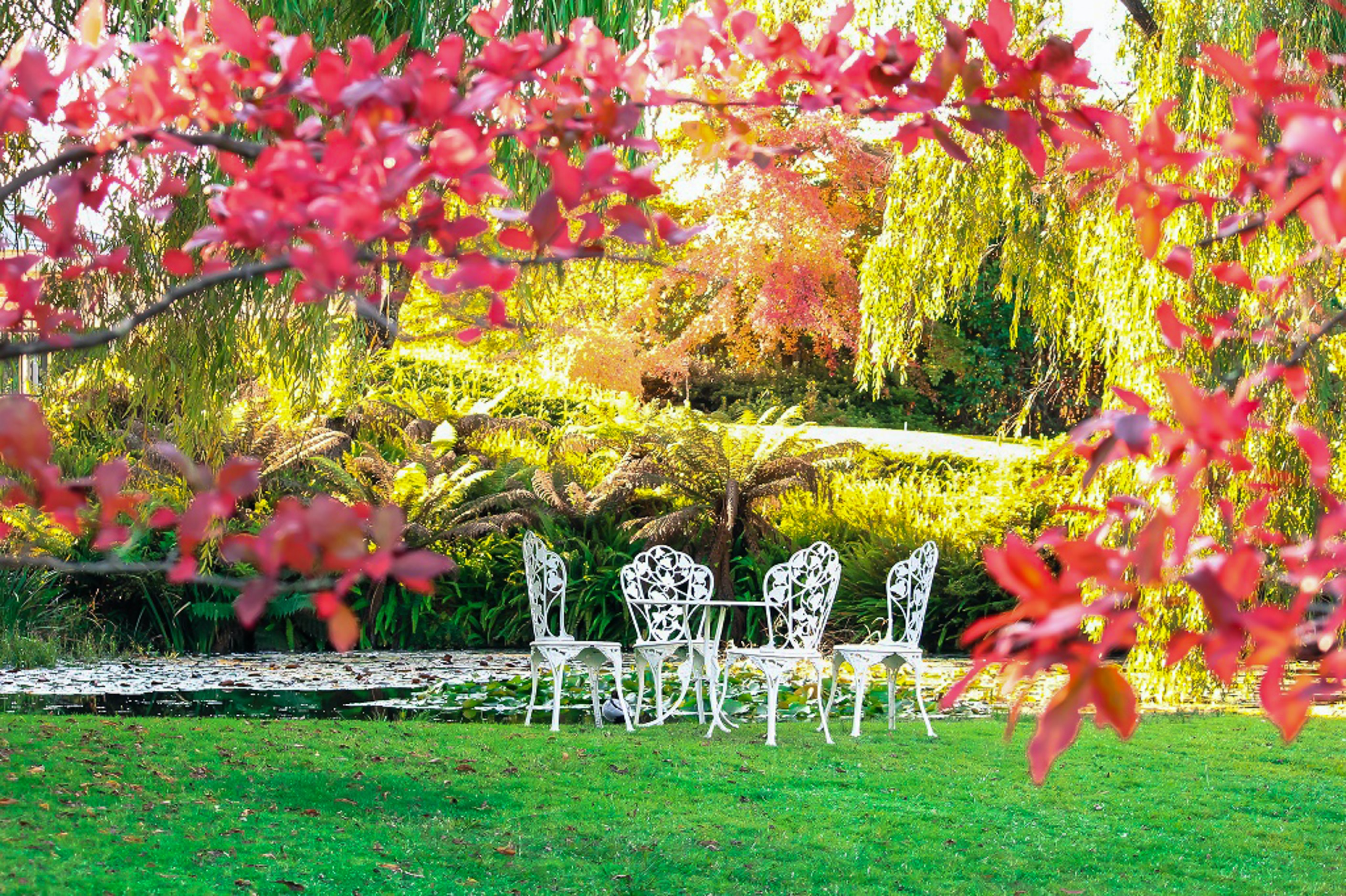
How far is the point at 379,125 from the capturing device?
1.27 meters

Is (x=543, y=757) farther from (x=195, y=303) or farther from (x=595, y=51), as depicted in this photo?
(x=595, y=51)

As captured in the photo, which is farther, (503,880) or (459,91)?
(503,880)

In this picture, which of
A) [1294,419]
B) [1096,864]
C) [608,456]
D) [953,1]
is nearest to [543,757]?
[1096,864]

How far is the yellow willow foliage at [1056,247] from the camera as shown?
291 inches

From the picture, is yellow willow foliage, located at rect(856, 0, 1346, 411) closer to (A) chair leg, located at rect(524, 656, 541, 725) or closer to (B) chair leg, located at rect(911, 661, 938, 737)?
(B) chair leg, located at rect(911, 661, 938, 737)

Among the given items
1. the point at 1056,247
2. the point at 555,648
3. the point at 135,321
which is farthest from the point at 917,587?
the point at 135,321

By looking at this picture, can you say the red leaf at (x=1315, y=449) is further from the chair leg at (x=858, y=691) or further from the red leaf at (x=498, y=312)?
the chair leg at (x=858, y=691)

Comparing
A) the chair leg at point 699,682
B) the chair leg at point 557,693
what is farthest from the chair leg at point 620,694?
the chair leg at point 699,682

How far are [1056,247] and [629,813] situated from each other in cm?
623

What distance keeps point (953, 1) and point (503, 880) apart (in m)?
7.11

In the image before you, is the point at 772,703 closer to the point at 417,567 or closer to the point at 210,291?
the point at 210,291

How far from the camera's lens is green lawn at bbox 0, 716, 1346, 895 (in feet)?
13.2

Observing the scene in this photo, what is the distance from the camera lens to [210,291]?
213 inches

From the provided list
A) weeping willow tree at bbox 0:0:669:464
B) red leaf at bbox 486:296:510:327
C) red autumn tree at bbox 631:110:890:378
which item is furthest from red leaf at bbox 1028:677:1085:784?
red autumn tree at bbox 631:110:890:378
